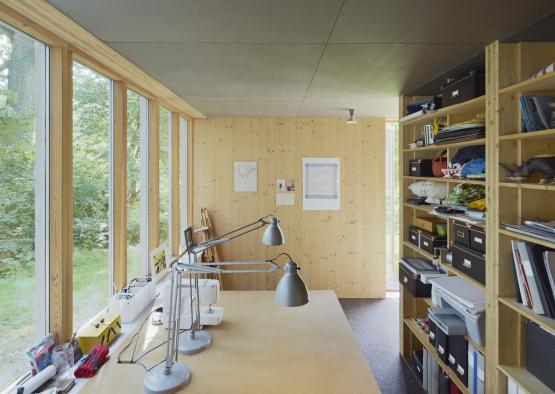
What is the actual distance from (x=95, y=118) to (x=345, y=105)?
240 cm

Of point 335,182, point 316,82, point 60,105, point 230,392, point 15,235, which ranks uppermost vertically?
point 316,82

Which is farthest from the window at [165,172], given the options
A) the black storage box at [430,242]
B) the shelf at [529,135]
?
the shelf at [529,135]

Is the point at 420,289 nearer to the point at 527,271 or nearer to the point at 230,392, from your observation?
the point at 527,271

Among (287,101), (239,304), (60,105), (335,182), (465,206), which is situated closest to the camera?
(60,105)

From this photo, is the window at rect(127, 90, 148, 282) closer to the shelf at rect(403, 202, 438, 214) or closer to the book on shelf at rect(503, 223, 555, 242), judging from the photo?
the shelf at rect(403, 202, 438, 214)

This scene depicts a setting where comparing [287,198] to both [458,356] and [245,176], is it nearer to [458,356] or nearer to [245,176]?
[245,176]

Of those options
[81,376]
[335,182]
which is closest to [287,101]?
[335,182]

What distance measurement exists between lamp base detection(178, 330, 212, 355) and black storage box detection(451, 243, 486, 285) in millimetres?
1635

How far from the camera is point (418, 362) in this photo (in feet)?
9.45

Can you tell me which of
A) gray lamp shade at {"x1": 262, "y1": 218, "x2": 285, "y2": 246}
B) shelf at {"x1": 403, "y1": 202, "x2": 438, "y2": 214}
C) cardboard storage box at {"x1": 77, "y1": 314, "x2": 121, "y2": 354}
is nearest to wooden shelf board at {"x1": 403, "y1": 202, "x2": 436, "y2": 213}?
shelf at {"x1": 403, "y1": 202, "x2": 438, "y2": 214}

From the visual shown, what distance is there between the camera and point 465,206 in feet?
7.31

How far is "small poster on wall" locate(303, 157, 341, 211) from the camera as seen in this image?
4.47 m

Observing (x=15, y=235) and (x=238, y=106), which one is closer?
(x=15, y=235)

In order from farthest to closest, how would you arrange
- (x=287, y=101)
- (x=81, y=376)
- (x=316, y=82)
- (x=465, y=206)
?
(x=287, y=101) < (x=316, y=82) < (x=465, y=206) < (x=81, y=376)
